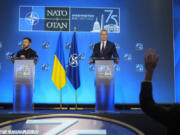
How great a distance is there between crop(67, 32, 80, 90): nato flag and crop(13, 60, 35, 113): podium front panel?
64.5 inches

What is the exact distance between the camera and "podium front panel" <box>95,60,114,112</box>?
376 cm

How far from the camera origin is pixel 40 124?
329 cm

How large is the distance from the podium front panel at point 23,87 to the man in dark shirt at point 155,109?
2821 millimetres

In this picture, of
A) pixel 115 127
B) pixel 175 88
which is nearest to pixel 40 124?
pixel 115 127

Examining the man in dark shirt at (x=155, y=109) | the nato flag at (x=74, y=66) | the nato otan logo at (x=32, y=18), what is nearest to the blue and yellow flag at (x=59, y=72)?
the nato flag at (x=74, y=66)

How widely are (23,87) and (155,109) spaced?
293 cm

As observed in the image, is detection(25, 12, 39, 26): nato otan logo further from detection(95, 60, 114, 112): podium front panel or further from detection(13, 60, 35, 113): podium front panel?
detection(95, 60, 114, 112): podium front panel

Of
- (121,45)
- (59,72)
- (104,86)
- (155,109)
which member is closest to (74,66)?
(59,72)

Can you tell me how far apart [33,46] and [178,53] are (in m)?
3.65

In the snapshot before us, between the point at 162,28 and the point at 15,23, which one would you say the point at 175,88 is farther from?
the point at 15,23

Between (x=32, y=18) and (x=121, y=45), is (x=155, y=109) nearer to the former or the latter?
(x=121, y=45)

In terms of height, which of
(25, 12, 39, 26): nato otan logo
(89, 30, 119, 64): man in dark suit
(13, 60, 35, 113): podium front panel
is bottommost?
(13, 60, 35, 113): podium front panel

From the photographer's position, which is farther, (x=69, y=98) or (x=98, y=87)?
(x=69, y=98)

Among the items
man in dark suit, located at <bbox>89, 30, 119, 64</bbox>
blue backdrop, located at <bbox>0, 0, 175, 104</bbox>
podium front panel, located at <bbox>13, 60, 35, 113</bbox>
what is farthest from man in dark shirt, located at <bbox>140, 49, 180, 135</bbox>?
blue backdrop, located at <bbox>0, 0, 175, 104</bbox>
